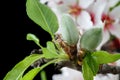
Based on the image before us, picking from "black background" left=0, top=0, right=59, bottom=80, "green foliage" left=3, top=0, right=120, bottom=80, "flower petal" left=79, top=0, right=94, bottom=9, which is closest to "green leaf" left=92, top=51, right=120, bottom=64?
"green foliage" left=3, top=0, right=120, bottom=80

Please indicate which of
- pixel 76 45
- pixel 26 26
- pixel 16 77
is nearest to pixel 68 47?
pixel 76 45

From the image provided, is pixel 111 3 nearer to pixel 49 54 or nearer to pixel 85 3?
pixel 85 3

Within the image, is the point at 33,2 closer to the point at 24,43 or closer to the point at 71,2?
the point at 71,2

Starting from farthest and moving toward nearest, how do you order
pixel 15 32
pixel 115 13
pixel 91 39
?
pixel 15 32
pixel 115 13
pixel 91 39

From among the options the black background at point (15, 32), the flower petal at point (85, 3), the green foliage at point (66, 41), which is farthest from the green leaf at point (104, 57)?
the black background at point (15, 32)

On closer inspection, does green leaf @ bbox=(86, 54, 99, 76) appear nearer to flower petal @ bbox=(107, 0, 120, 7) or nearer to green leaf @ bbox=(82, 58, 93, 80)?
green leaf @ bbox=(82, 58, 93, 80)

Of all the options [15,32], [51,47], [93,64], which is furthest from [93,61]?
[15,32]

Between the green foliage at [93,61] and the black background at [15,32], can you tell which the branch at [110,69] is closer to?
the green foliage at [93,61]
